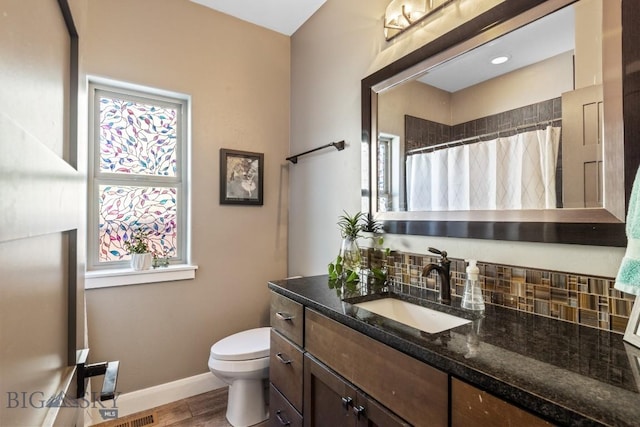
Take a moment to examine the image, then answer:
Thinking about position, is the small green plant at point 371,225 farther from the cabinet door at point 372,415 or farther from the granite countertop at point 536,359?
the cabinet door at point 372,415

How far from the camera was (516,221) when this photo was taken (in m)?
1.16

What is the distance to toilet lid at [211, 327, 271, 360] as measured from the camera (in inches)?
72.9

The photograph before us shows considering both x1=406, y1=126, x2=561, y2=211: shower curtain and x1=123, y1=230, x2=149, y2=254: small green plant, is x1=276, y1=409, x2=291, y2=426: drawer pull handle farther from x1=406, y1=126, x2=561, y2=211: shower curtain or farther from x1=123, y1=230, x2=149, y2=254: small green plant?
x1=123, y1=230, x2=149, y2=254: small green plant

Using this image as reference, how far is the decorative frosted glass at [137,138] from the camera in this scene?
7.04 feet

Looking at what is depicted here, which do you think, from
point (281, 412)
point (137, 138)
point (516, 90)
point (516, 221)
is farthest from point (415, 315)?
point (137, 138)

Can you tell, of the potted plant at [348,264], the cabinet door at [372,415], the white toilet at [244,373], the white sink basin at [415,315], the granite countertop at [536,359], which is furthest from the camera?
the white toilet at [244,373]

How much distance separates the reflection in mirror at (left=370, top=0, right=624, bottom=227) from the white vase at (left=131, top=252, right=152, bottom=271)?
Answer: 1.66 m

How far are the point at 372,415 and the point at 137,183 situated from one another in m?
2.09

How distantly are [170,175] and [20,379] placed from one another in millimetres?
2170

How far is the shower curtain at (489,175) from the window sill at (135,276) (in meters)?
1.61

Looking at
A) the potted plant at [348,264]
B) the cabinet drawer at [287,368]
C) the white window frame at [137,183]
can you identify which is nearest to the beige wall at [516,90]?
the potted plant at [348,264]

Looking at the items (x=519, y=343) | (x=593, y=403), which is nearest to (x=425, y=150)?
(x=519, y=343)

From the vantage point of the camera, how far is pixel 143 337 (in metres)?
2.12

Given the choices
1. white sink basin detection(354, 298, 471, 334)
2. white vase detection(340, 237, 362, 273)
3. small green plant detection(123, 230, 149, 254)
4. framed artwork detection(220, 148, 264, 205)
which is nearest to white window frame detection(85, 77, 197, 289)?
small green plant detection(123, 230, 149, 254)
